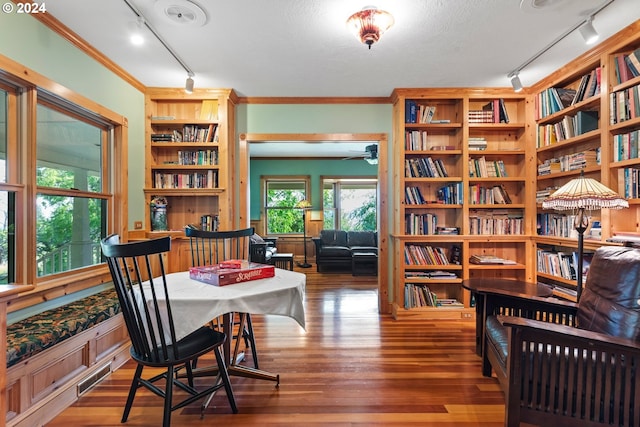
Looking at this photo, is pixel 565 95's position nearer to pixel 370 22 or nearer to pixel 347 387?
pixel 370 22

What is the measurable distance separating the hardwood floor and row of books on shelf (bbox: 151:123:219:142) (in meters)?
2.10

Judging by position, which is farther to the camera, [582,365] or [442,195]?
[442,195]

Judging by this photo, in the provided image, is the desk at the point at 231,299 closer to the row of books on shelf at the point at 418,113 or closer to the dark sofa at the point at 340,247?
the row of books on shelf at the point at 418,113

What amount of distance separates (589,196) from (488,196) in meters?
1.41

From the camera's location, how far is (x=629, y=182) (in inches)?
93.4

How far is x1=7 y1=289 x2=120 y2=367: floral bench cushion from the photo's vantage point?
1.62 meters

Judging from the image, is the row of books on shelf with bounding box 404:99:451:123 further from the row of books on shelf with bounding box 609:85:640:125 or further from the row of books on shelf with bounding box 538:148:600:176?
the row of books on shelf with bounding box 609:85:640:125

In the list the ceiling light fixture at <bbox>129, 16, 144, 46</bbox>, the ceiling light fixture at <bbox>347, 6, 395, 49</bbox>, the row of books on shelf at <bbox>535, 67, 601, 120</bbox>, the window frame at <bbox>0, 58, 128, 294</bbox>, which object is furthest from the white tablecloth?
the row of books on shelf at <bbox>535, 67, 601, 120</bbox>

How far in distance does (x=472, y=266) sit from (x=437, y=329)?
2.68 ft

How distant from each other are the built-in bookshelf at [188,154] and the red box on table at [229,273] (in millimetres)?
1554

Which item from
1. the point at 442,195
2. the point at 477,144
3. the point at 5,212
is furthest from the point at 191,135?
the point at 477,144

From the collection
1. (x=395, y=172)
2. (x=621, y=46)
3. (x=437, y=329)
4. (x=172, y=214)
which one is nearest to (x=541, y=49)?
(x=621, y=46)

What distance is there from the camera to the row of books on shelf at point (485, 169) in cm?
345

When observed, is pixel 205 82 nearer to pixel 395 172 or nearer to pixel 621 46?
pixel 395 172
